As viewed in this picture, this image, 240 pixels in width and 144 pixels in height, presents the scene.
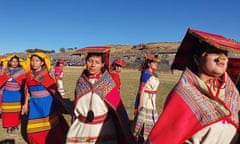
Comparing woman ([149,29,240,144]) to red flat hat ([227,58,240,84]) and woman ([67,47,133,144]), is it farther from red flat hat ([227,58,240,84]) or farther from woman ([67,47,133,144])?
woman ([67,47,133,144])

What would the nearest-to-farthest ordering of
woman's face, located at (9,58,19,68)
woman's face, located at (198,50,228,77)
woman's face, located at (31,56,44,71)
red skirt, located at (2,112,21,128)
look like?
1. woman's face, located at (198,50,228,77)
2. woman's face, located at (31,56,44,71)
3. red skirt, located at (2,112,21,128)
4. woman's face, located at (9,58,19,68)

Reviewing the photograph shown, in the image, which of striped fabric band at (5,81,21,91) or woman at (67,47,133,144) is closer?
woman at (67,47,133,144)

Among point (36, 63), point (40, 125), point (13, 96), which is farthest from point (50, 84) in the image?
point (13, 96)

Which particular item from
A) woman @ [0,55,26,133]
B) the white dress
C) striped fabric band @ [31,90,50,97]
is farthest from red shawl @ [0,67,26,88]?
the white dress

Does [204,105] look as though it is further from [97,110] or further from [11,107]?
[11,107]

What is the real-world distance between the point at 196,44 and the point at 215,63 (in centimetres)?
31

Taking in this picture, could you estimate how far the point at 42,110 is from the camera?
5.63 meters

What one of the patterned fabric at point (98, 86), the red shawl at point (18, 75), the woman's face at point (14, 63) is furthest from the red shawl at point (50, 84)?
the woman's face at point (14, 63)

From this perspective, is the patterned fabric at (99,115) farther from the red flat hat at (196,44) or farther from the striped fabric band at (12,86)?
the striped fabric band at (12,86)

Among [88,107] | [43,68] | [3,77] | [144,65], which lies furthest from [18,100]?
[88,107]

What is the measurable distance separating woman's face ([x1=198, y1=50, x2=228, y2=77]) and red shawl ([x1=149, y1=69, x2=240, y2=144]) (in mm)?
126

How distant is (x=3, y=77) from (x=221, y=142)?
6.92 m

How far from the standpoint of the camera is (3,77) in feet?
26.9

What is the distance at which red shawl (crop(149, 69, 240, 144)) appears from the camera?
7.94 ft
